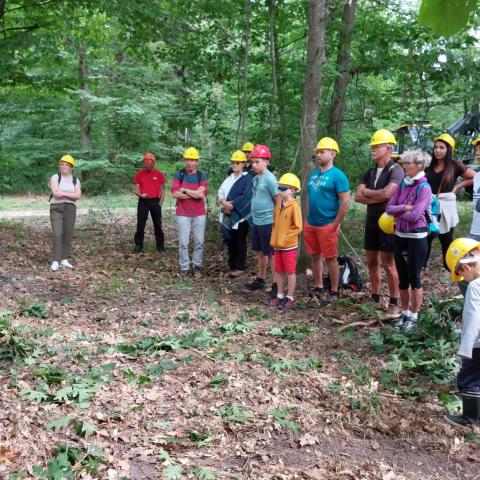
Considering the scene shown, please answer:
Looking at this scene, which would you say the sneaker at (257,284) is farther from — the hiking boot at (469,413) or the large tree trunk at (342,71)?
the hiking boot at (469,413)

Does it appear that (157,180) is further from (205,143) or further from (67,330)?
(205,143)

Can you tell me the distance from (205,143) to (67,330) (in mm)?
15491

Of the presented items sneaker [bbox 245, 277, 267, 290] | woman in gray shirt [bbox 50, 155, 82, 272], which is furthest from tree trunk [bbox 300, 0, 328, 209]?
woman in gray shirt [bbox 50, 155, 82, 272]

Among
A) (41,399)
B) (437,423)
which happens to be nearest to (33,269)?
(41,399)

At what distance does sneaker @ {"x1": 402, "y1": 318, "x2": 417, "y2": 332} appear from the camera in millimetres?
5262

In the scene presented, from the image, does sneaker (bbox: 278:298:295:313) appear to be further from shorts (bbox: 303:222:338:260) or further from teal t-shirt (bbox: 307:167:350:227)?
teal t-shirt (bbox: 307:167:350:227)

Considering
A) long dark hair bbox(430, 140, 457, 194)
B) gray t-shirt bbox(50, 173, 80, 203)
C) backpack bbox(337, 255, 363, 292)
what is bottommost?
backpack bbox(337, 255, 363, 292)

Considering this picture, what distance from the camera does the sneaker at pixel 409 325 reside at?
17.3 feet

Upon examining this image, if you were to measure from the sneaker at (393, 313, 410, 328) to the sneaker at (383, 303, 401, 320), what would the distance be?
3.2 inches

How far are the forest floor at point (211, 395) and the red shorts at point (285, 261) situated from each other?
54 centimetres

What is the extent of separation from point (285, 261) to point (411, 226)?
1.67 meters

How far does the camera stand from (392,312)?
18.9 ft

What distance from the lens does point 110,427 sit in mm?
3613

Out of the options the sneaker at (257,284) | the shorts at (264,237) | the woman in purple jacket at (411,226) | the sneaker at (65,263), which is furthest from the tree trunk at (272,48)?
the woman in purple jacket at (411,226)
